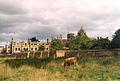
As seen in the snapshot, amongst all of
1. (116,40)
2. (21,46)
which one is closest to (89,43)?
(116,40)

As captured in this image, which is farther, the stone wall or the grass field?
the stone wall

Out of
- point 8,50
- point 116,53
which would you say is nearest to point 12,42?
point 8,50

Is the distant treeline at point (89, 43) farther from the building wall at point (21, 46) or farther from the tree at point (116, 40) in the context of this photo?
the building wall at point (21, 46)

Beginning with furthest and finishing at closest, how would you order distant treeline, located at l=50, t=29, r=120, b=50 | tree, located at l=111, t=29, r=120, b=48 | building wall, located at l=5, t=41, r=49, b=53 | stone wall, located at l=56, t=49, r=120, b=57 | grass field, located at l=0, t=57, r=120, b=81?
building wall, located at l=5, t=41, r=49, b=53, distant treeline, located at l=50, t=29, r=120, b=50, tree, located at l=111, t=29, r=120, b=48, stone wall, located at l=56, t=49, r=120, b=57, grass field, located at l=0, t=57, r=120, b=81

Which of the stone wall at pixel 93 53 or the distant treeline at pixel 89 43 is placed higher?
the distant treeline at pixel 89 43

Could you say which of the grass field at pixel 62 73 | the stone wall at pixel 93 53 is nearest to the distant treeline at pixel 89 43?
the stone wall at pixel 93 53

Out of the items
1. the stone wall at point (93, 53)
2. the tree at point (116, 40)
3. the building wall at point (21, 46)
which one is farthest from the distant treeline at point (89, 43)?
the building wall at point (21, 46)

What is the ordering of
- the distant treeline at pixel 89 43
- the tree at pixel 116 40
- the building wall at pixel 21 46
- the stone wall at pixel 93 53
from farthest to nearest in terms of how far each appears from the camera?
the building wall at pixel 21 46
the distant treeline at pixel 89 43
the tree at pixel 116 40
the stone wall at pixel 93 53

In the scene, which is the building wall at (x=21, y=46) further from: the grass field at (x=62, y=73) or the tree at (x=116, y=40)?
the grass field at (x=62, y=73)

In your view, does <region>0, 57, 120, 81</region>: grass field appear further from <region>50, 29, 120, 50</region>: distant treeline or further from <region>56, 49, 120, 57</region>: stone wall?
<region>50, 29, 120, 50</region>: distant treeline

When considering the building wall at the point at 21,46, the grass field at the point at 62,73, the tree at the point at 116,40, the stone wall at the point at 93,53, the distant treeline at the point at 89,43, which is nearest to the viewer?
the grass field at the point at 62,73

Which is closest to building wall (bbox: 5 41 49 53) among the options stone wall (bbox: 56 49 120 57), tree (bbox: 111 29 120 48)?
stone wall (bbox: 56 49 120 57)

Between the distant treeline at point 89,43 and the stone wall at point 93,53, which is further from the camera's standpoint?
the distant treeline at point 89,43

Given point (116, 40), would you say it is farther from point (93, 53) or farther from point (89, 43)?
point (93, 53)
